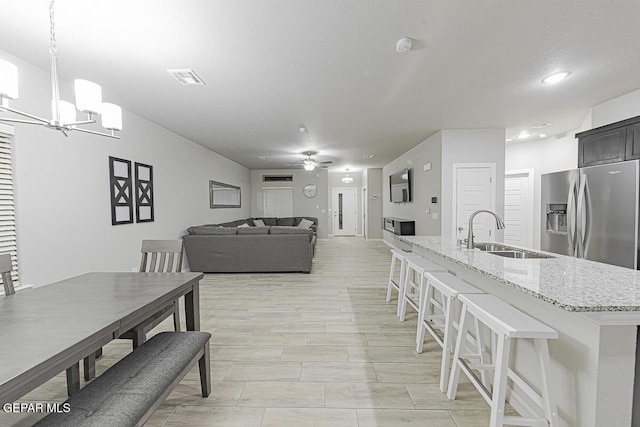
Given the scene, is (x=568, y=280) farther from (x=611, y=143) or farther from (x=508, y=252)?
(x=611, y=143)

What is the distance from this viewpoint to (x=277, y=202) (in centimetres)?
1017

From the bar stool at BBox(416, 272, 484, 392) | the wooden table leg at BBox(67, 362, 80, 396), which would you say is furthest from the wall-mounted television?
the wooden table leg at BBox(67, 362, 80, 396)

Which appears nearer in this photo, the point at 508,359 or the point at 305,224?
the point at 508,359

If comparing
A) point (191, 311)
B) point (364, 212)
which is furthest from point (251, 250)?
point (364, 212)

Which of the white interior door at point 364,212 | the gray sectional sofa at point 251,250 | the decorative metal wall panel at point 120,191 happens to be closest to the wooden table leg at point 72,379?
the decorative metal wall panel at point 120,191

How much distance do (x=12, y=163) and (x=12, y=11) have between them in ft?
4.19

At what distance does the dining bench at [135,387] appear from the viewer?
42.8 inches

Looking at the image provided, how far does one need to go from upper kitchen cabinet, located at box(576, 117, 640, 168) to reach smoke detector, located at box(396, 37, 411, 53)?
2944 millimetres

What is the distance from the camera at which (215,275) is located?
5277 mm

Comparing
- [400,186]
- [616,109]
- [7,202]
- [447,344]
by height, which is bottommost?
[447,344]

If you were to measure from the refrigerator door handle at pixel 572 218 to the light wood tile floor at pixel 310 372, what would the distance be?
8.00 ft

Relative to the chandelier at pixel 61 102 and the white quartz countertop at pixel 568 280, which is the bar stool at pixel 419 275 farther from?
the chandelier at pixel 61 102

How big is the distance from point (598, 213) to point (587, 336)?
10.3 feet

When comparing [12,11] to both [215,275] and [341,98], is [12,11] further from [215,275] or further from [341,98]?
[215,275]
